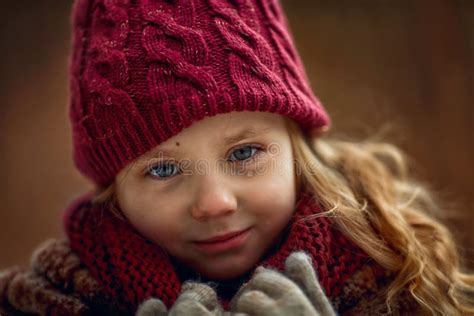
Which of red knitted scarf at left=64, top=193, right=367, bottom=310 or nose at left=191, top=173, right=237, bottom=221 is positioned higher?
nose at left=191, top=173, right=237, bottom=221

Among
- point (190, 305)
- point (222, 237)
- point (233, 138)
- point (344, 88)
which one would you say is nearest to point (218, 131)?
point (233, 138)

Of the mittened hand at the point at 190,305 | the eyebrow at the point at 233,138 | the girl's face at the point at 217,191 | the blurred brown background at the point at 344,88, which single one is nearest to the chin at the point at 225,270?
the girl's face at the point at 217,191

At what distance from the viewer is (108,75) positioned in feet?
3.01

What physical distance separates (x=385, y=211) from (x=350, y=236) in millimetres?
118

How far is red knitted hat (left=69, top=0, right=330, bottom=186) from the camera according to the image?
0.87 meters

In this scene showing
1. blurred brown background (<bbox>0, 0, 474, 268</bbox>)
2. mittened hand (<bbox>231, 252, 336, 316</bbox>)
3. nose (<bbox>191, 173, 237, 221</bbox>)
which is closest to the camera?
mittened hand (<bbox>231, 252, 336, 316</bbox>)

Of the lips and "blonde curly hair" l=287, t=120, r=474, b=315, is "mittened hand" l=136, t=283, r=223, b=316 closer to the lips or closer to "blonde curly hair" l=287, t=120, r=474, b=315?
the lips

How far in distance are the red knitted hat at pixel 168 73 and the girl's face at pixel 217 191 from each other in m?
0.03

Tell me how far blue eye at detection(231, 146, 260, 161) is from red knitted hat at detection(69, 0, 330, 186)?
0.26 ft

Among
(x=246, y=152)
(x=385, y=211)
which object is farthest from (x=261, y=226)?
(x=385, y=211)

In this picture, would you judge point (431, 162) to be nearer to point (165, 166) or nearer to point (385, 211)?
point (385, 211)

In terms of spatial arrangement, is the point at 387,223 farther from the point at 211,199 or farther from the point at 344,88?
the point at 344,88

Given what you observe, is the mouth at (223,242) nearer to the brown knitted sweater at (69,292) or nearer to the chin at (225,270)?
the chin at (225,270)

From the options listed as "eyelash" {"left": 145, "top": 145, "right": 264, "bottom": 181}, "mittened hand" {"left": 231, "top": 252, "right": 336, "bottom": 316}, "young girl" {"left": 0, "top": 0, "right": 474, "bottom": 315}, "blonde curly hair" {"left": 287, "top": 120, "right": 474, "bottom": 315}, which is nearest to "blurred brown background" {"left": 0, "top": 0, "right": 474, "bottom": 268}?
"blonde curly hair" {"left": 287, "top": 120, "right": 474, "bottom": 315}
